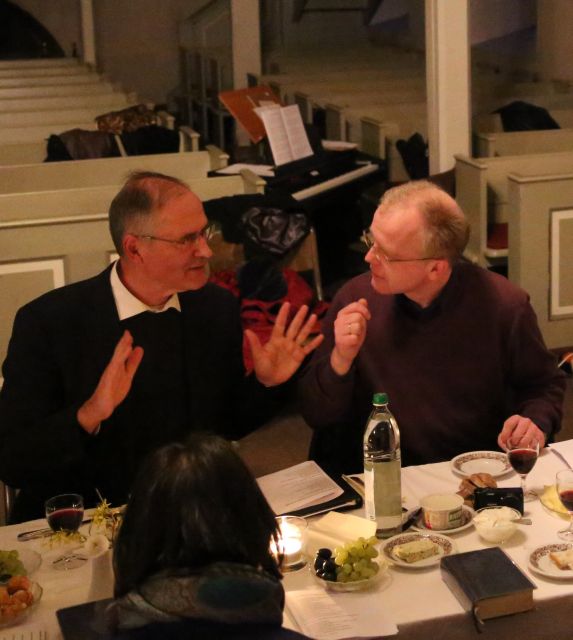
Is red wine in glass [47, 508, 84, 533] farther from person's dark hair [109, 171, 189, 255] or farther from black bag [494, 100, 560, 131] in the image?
black bag [494, 100, 560, 131]

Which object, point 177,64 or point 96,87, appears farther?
point 177,64

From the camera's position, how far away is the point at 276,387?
107 inches

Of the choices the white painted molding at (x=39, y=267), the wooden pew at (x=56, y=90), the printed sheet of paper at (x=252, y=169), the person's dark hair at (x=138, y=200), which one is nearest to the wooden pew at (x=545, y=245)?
the printed sheet of paper at (x=252, y=169)

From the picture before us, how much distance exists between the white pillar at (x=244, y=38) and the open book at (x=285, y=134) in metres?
3.44

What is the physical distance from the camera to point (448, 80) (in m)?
6.26

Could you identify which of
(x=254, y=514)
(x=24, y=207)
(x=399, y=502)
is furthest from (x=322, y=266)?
(x=254, y=514)

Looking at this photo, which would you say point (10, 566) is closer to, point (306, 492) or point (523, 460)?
point (306, 492)

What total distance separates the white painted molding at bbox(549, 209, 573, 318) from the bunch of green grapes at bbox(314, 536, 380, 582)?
3.89 metres

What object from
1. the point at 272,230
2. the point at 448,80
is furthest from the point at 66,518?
the point at 448,80

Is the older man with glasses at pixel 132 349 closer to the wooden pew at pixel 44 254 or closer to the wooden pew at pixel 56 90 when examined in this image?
the wooden pew at pixel 44 254

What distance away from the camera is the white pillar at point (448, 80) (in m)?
6.16

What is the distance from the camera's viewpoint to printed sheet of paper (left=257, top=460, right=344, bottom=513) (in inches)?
91.0

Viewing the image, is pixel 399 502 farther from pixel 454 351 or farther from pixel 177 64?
pixel 177 64

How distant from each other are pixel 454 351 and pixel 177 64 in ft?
34.1
